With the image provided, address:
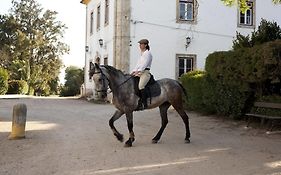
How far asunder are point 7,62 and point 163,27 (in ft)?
91.4

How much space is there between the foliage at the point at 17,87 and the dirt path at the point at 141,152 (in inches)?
1116

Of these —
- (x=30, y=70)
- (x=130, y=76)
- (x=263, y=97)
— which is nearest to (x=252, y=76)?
(x=263, y=97)

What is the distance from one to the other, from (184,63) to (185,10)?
3353 mm

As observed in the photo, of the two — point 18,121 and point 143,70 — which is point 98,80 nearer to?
point 143,70

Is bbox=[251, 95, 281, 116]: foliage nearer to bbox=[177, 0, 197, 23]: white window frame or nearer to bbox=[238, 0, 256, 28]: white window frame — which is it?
bbox=[177, 0, 197, 23]: white window frame

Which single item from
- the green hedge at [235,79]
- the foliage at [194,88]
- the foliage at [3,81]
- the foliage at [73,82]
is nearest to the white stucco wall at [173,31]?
the foliage at [194,88]

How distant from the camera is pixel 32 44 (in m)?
47.0

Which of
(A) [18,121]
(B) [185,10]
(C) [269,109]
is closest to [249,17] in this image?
(B) [185,10]

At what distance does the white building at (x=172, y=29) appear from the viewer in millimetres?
24406

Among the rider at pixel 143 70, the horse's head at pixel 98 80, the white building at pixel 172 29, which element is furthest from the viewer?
the white building at pixel 172 29

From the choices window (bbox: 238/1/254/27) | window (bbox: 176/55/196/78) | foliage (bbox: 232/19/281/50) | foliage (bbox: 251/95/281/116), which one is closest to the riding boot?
foliage (bbox: 251/95/281/116)

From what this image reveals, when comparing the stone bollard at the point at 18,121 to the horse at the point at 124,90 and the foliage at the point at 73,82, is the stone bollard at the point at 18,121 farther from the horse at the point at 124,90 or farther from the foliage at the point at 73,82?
the foliage at the point at 73,82

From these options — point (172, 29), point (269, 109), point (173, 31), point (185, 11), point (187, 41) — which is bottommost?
point (269, 109)

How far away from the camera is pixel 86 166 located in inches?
297
